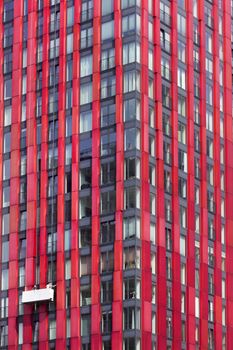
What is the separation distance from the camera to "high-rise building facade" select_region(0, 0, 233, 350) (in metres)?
121

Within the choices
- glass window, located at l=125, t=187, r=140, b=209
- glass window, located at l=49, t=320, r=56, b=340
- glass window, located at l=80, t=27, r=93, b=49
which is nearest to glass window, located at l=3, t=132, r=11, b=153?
glass window, located at l=80, t=27, r=93, b=49

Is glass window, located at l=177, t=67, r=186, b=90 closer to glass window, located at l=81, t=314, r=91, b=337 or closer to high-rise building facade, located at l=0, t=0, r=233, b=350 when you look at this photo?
high-rise building facade, located at l=0, t=0, r=233, b=350

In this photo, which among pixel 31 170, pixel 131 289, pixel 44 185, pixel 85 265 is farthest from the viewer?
pixel 31 170

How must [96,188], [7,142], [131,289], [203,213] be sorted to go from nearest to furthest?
[131,289] < [96,188] < [203,213] < [7,142]

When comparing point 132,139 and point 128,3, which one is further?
point 128,3

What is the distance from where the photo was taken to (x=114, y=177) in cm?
12319

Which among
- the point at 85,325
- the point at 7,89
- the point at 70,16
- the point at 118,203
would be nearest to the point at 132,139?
the point at 118,203

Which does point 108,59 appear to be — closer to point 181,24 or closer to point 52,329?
point 181,24

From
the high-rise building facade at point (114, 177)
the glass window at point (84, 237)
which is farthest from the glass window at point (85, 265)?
→ the glass window at point (84, 237)

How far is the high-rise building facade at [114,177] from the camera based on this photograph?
121250 millimetres

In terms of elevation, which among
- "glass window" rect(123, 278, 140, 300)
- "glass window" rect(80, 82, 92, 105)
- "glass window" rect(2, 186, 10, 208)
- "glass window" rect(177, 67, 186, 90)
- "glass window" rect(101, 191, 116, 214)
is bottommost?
"glass window" rect(123, 278, 140, 300)

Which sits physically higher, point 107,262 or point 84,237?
point 84,237

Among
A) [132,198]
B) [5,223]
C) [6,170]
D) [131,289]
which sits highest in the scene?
[6,170]

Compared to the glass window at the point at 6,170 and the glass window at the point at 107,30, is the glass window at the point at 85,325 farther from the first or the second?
the glass window at the point at 107,30
